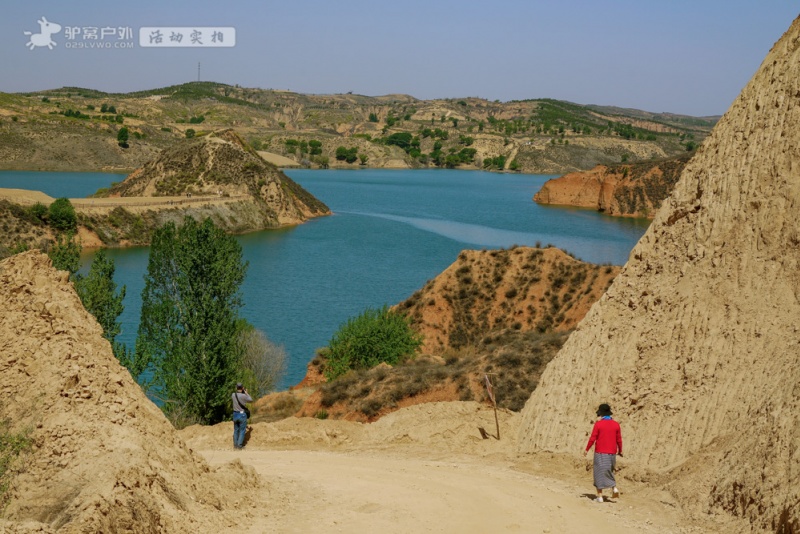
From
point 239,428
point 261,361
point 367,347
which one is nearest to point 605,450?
point 239,428

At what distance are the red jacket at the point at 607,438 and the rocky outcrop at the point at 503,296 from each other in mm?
34548

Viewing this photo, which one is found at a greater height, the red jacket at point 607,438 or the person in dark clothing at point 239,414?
the red jacket at point 607,438

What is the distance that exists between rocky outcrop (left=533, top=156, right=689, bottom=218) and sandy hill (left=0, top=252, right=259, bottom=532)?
13247 cm

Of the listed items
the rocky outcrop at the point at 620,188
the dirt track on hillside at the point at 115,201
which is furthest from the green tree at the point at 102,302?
the rocky outcrop at the point at 620,188

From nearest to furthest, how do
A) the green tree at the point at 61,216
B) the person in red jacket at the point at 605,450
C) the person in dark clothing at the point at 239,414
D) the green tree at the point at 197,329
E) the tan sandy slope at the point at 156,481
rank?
the tan sandy slope at the point at 156,481, the person in red jacket at the point at 605,450, the person in dark clothing at the point at 239,414, the green tree at the point at 197,329, the green tree at the point at 61,216

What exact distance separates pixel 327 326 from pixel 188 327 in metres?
24.9

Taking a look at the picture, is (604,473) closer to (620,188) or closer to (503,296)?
(503,296)

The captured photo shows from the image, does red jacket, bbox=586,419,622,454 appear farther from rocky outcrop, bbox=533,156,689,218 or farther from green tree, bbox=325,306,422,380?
rocky outcrop, bbox=533,156,689,218

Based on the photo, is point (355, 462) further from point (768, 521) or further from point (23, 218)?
point (23, 218)

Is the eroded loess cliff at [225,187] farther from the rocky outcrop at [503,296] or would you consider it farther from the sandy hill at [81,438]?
the sandy hill at [81,438]

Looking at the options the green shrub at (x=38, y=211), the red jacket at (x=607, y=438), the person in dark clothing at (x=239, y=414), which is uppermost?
the red jacket at (x=607, y=438)

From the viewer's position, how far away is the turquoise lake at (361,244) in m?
59.9

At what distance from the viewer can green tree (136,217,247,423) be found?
30953 mm

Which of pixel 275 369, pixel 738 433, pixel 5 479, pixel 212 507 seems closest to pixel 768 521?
pixel 738 433
